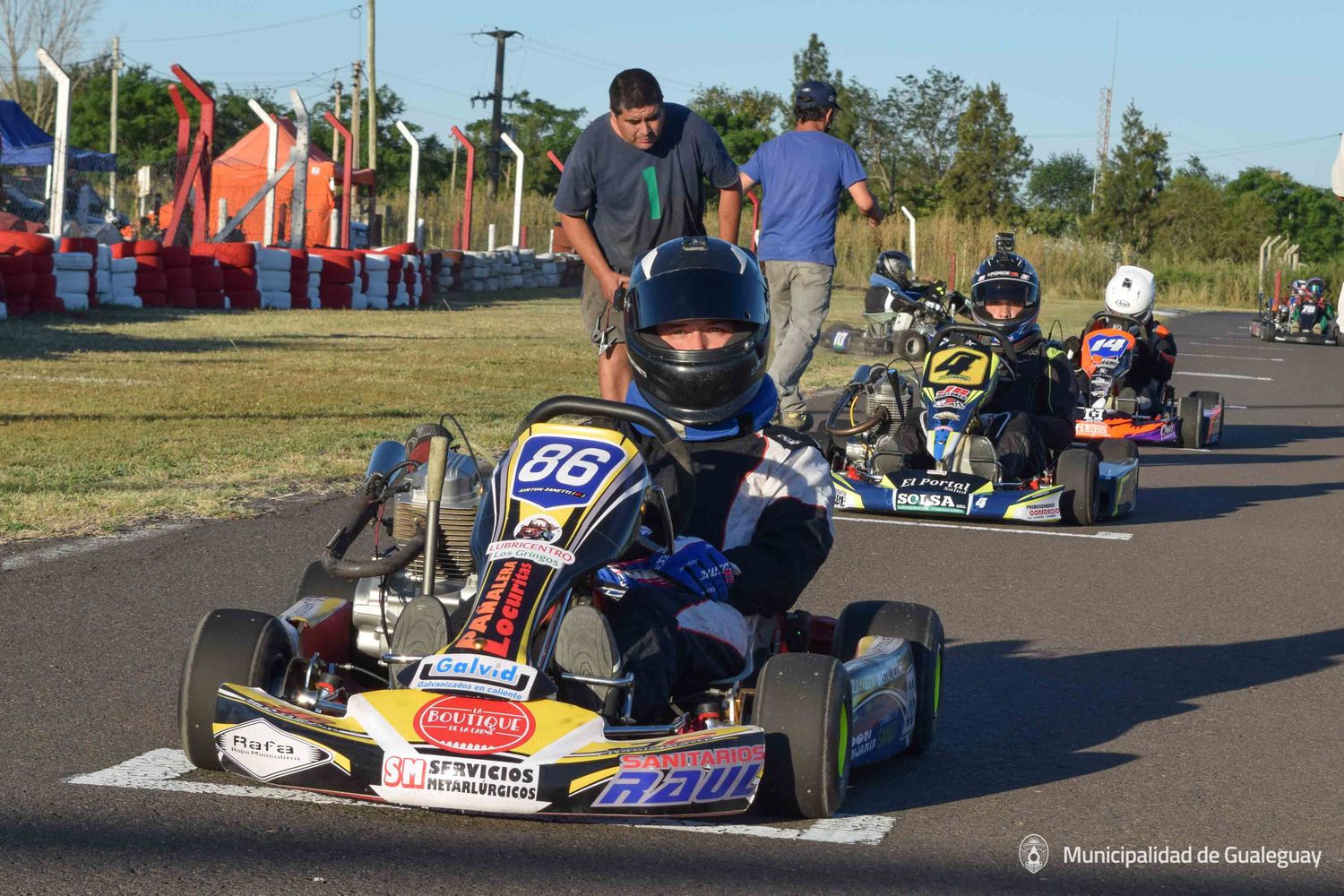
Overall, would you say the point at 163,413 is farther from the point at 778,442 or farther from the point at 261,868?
the point at 261,868

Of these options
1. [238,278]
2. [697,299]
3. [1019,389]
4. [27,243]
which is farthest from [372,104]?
[697,299]

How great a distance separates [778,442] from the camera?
4094 mm

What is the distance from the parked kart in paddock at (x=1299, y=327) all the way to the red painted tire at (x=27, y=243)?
1986 cm

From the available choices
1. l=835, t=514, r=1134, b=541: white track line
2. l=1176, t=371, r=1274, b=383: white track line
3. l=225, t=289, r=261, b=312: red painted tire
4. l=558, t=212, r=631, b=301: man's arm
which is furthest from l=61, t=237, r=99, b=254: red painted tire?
l=1176, t=371, r=1274, b=383: white track line

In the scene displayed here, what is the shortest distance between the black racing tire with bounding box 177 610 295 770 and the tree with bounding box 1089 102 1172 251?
2383 inches

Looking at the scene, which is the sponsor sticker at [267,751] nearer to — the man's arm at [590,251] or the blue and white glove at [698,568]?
the blue and white glove at [698,568]

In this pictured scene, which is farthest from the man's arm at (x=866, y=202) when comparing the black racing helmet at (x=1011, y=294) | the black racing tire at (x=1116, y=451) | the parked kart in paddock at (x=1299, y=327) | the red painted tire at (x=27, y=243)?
the parked kart in paddock at (x=1299, y=327)

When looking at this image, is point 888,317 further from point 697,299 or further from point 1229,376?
Answer: point 697,299

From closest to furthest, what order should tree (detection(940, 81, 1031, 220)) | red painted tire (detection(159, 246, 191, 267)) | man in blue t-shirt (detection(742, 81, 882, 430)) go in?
man in blue t-shirt (detection(742, 81, 882, 430)) < red painted tire (detection(159, 246, 191, 267)) < tree (detection(940, 81, 1031, 220))

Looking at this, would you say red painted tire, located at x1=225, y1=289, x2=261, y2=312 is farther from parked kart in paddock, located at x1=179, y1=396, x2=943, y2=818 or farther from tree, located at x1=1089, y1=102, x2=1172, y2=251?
tree, located at x1=1089, y1=102, x2=1172, y2=251

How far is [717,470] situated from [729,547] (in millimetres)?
189

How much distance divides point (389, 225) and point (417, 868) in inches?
1338

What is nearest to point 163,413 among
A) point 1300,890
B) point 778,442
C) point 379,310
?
point 778,442

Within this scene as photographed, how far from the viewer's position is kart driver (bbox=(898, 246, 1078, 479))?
804 cm
